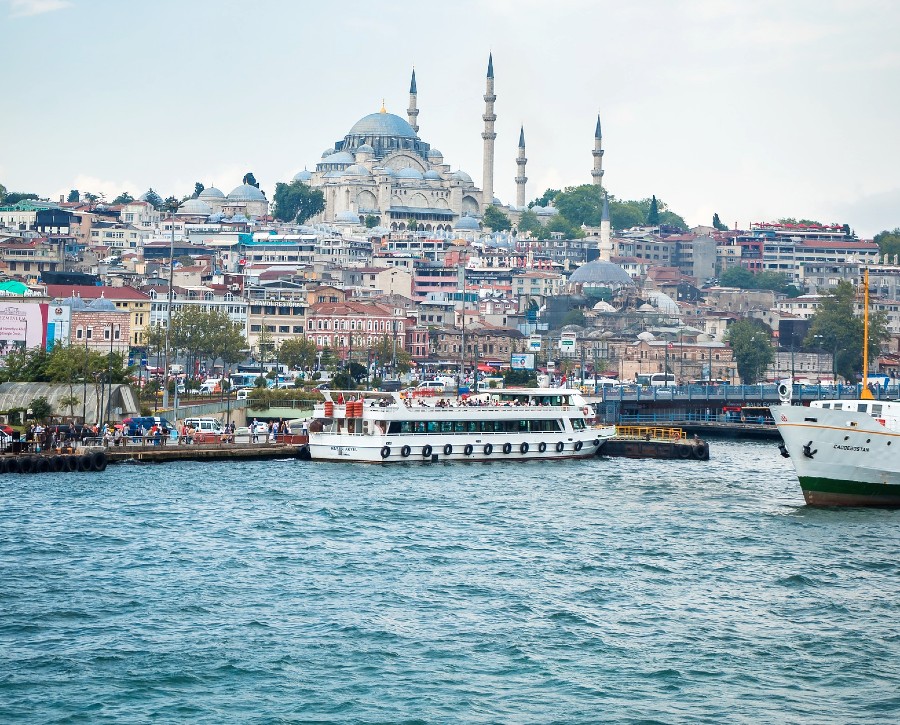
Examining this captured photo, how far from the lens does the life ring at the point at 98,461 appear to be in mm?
45094

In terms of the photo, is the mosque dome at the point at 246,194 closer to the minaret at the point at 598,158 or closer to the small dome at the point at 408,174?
the small dome at the point at 408,174

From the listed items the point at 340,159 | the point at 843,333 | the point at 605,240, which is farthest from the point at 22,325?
the point at 340,159

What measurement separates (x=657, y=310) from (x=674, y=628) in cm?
9693

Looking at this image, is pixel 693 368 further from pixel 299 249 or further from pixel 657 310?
pixel 299 249

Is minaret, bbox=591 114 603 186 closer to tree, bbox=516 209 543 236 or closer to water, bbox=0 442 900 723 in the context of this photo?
tree, bbox=516 209 543 236

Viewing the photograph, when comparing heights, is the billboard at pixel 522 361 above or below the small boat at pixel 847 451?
above

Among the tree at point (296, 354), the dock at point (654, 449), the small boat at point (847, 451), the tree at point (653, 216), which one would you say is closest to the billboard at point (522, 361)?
the tree at point (296, 354)

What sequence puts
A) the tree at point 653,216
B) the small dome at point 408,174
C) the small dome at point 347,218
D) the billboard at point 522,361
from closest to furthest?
the billboard at point 522,361 < the small dome at point 347,218 < the small dome at point 408,174 < the tree at point 653,216

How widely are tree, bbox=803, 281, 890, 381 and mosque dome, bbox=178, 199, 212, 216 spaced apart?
63556 millimetres

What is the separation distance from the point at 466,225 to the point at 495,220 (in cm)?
676

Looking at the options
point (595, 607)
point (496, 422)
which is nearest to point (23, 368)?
point (496, 422)

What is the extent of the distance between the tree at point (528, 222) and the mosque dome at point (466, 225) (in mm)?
10005

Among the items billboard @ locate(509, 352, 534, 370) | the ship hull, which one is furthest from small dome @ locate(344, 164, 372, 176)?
the ship hull

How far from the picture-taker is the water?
23641 millimetres
